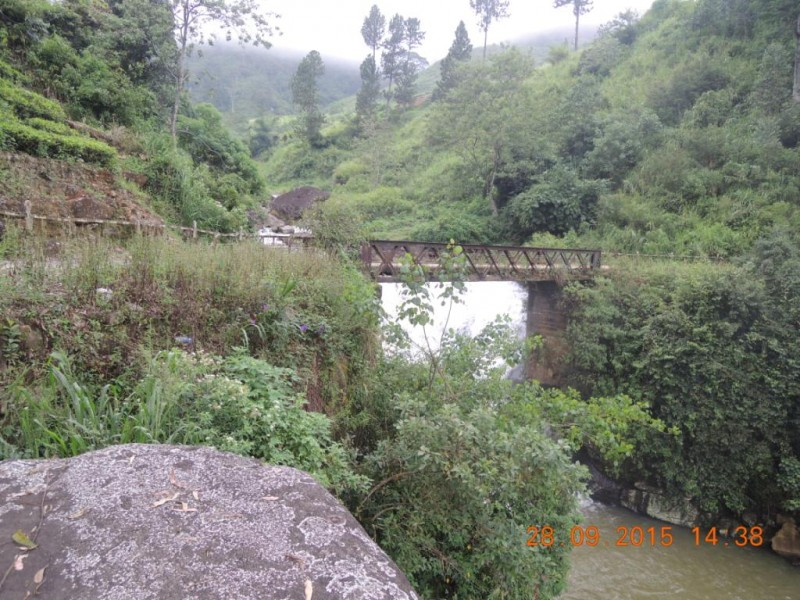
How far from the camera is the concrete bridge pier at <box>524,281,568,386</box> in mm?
13805

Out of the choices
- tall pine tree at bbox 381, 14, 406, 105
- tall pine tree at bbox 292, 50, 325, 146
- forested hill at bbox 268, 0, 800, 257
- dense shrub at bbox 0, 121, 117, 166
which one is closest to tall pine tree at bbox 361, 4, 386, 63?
tall pine tree at bbox 381, 14, 406, 105

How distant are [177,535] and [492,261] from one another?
418 inches

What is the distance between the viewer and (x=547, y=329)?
47.4 ft

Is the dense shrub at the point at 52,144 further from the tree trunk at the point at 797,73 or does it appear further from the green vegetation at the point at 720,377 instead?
the tree trunk at the point at 797,73

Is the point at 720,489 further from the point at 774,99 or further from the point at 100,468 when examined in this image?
the point at 774,99

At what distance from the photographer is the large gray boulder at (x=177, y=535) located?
1777 millimetres

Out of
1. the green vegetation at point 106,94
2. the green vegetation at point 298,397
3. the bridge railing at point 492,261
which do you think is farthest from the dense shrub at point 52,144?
the bridge railing at point 492,261

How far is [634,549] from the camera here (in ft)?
32.0

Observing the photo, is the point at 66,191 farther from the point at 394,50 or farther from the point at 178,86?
the point at 394,50

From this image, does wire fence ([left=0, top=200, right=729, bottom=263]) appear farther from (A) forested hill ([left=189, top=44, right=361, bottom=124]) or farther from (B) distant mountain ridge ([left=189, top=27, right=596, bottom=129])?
(A) forested hill ([left=189, top=44, right=361, bottom=124])

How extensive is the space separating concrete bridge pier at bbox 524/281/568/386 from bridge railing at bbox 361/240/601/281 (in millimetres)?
806

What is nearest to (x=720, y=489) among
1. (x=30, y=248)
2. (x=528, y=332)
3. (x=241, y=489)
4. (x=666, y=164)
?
(x=528, y=332)

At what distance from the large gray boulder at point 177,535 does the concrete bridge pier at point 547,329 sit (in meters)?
12.1

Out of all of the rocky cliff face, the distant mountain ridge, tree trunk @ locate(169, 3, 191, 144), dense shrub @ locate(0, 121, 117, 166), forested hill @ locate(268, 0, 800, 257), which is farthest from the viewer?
the distant mountain ridge
